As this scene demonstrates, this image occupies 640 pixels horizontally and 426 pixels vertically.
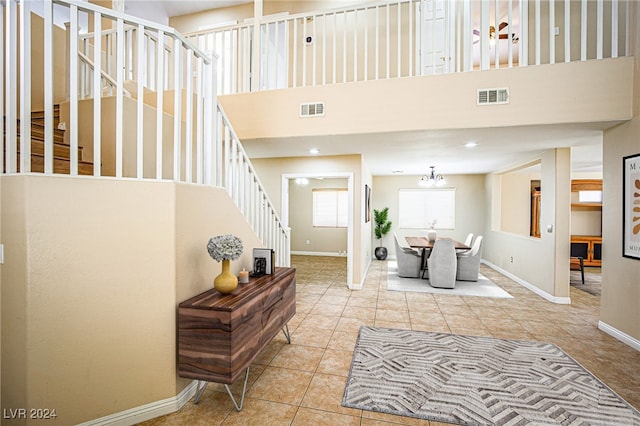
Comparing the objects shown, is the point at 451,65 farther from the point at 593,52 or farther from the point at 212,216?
the point at 212,216

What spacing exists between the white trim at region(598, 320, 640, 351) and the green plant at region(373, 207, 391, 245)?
5025mm

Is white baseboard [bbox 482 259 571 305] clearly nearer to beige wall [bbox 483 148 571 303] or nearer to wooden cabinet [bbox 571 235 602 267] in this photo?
beige wall [bbox 483 148 571 303]

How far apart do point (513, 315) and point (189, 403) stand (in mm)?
3949

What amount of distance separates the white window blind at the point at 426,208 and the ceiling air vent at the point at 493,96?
5140mm

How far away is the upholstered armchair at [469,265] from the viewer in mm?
5682

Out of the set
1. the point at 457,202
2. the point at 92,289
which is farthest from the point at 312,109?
the point at 457,202

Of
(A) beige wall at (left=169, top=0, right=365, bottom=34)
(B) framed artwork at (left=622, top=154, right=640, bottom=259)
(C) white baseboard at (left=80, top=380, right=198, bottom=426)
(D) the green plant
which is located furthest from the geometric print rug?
(A) beige wall at (left=169, top=0, right=365, bottom=34)

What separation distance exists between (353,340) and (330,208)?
6.10 metres

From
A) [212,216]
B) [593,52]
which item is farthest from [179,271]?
[593,52]

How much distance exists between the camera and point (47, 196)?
165 centimetres

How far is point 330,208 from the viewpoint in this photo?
9.05 m

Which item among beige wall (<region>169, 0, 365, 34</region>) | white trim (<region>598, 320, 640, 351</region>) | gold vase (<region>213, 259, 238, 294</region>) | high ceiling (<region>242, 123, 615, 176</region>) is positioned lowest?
white trim (<region>598, 320, 640, 351</region>)

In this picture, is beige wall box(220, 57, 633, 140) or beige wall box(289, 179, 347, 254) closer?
beige wall box(220, 57, 633, 140)

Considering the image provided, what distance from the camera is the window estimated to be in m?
8.95
